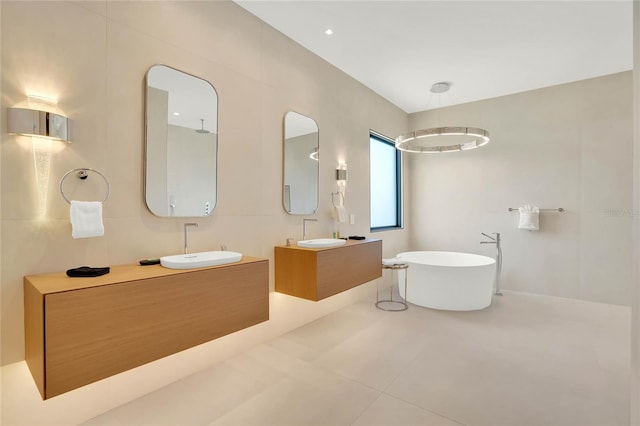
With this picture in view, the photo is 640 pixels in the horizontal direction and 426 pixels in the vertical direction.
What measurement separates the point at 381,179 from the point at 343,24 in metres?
2.75

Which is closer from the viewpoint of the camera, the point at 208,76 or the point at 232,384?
the point at 232,384

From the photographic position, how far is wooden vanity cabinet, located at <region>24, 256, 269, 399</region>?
1.41 meters

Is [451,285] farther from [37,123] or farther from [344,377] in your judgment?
[37,123]

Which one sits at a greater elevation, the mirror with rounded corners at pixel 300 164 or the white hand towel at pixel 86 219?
the mirror with rounded corners at pixel 300 164

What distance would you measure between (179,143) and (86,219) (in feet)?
2.80

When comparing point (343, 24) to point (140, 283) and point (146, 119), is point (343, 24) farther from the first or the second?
point (140, 283)

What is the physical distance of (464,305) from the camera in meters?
3.89

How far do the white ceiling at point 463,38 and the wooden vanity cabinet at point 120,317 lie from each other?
7.94 ft

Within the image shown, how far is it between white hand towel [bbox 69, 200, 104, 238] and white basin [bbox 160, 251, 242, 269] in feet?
1.36

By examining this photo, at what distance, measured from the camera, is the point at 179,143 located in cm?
233

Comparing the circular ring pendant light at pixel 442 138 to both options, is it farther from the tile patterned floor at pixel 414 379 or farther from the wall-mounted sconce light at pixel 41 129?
the wall-mounted sconce light at pixel 41 129

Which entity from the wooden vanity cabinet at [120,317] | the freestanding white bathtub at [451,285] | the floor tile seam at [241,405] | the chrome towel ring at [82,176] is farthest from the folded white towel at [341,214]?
the chrome towel ring at [82,176]

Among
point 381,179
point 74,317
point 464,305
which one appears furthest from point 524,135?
point 74,317

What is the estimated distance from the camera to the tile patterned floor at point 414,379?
1949mm
